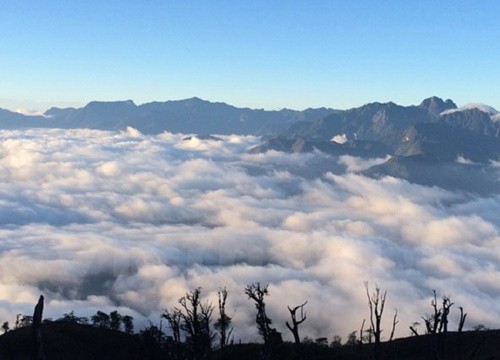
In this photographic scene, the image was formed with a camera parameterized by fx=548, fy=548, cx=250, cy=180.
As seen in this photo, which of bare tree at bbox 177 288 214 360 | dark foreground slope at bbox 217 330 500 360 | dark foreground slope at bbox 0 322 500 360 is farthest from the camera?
dark foreground slope at bbox 0 322 500 360

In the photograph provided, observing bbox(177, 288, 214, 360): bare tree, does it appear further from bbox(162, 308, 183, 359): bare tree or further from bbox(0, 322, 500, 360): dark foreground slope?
bbox(0, 322, 500, 360): dark foreground slope

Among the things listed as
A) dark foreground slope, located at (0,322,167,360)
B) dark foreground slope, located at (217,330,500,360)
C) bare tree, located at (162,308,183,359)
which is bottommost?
dark foreground slope, located at (217,330,500,360)

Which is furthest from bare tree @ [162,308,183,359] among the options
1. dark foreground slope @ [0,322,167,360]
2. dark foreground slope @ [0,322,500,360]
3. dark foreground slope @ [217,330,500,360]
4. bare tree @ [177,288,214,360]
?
dark foreground slope @ [0,322,167,360]

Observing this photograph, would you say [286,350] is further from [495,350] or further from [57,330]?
[57,330]

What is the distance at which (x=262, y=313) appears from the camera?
211ft

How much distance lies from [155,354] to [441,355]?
1857 inches

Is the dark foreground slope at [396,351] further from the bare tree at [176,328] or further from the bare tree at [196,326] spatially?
the bare tree at [176,328]

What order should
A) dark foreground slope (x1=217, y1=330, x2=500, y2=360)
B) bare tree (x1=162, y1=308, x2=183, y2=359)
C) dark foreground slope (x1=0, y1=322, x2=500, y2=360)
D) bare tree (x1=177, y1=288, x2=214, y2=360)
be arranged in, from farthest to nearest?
dark foreground slope (x1=0, y1=322, x2=500, y2=360), dark foreground slope (x1=217, y1=330, x2=500, y2=360), bare tree (x1=177, y1=288, x2=214, y2=360), bare tree (x1=162, y1=308, x2=183, y2=359)

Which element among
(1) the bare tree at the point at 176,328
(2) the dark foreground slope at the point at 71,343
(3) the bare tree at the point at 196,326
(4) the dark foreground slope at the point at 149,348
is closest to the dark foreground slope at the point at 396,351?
(4) the dark foreground slope at the point at 149,348

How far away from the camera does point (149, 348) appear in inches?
3187

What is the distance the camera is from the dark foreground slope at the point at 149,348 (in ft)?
287

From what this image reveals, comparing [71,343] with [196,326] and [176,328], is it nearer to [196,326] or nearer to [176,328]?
[176,328]

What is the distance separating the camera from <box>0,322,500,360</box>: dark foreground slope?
3445 inches

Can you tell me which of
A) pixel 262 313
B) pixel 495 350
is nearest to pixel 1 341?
pixel 262 313
